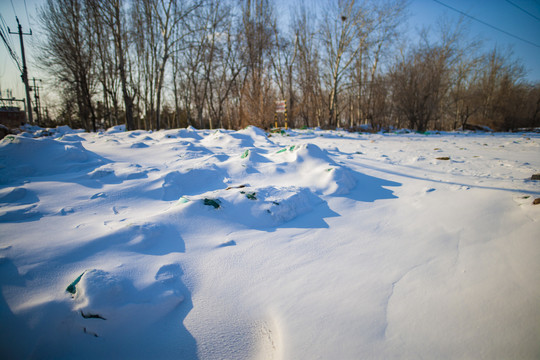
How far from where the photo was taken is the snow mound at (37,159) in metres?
2.00

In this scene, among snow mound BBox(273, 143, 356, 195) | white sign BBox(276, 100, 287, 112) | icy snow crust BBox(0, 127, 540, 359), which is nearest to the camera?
icy snow crust BBox(0, 127, 540, 359)

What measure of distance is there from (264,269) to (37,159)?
8.19ft

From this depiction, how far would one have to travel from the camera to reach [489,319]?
32.8 inches

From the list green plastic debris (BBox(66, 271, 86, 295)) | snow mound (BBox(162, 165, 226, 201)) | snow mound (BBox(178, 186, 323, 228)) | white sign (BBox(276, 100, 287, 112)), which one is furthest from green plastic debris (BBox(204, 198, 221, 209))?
white sign (BBox(276, 100, 287, 112))

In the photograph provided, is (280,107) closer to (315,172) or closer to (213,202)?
(315,172)

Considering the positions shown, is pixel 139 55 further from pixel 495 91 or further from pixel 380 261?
pixel 495 91

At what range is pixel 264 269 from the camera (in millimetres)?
1111

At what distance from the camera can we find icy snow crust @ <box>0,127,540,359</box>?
30.8 inches

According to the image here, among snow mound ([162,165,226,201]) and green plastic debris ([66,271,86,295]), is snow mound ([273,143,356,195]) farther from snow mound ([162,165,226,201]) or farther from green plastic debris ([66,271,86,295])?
green plastic debris ([66,271,86,295])

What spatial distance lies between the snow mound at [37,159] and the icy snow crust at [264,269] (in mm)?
34

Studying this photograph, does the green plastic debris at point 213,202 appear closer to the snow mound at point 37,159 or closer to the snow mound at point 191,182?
the snow mound at point 191,182

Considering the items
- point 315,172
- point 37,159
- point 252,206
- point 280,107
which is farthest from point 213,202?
point 280,107

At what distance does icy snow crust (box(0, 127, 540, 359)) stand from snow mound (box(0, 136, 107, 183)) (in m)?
0.03

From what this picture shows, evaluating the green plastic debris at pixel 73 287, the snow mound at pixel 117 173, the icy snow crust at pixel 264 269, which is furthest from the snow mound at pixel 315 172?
the green plastic debris at pixel 73 287
